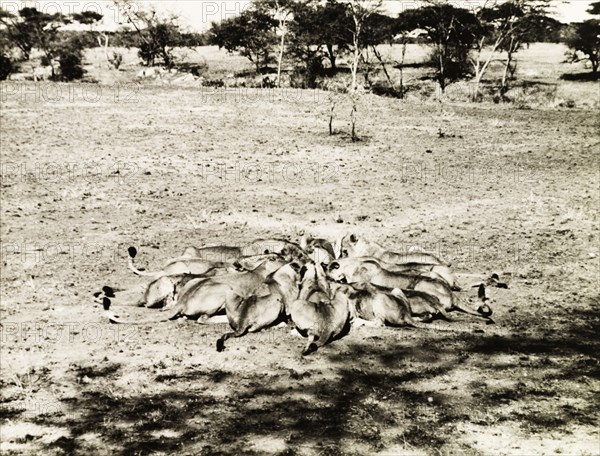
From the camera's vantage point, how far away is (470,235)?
903cm

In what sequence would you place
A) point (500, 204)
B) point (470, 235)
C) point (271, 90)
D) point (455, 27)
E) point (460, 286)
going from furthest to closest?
point (455, 27), point (271, 90), point (500, 204), point (470, 235), point (460, 286)

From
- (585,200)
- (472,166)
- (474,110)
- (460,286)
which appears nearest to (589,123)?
(474,110)

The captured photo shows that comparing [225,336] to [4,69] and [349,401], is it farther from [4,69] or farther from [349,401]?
[4,69]

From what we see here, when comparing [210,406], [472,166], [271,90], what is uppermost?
[271,90]

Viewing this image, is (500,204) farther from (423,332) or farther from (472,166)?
(423,332)

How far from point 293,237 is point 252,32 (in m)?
26.9

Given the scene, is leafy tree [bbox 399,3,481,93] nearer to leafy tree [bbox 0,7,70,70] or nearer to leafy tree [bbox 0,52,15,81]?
leafy tree [bbox 0,52,15,81]

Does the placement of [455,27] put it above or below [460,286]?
above

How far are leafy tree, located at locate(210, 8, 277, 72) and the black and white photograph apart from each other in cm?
1543

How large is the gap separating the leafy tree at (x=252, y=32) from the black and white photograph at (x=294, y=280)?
1543cm

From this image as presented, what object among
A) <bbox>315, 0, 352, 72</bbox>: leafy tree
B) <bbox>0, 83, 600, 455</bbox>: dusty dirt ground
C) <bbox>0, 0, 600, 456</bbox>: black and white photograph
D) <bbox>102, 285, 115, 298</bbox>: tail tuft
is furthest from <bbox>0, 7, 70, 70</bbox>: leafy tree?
<bbox>102, 285, 115, 298</bbox>: tail tuft

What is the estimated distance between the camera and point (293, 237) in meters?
8.97

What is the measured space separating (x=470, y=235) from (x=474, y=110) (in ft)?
40.2

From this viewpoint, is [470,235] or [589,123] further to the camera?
[589,123]
